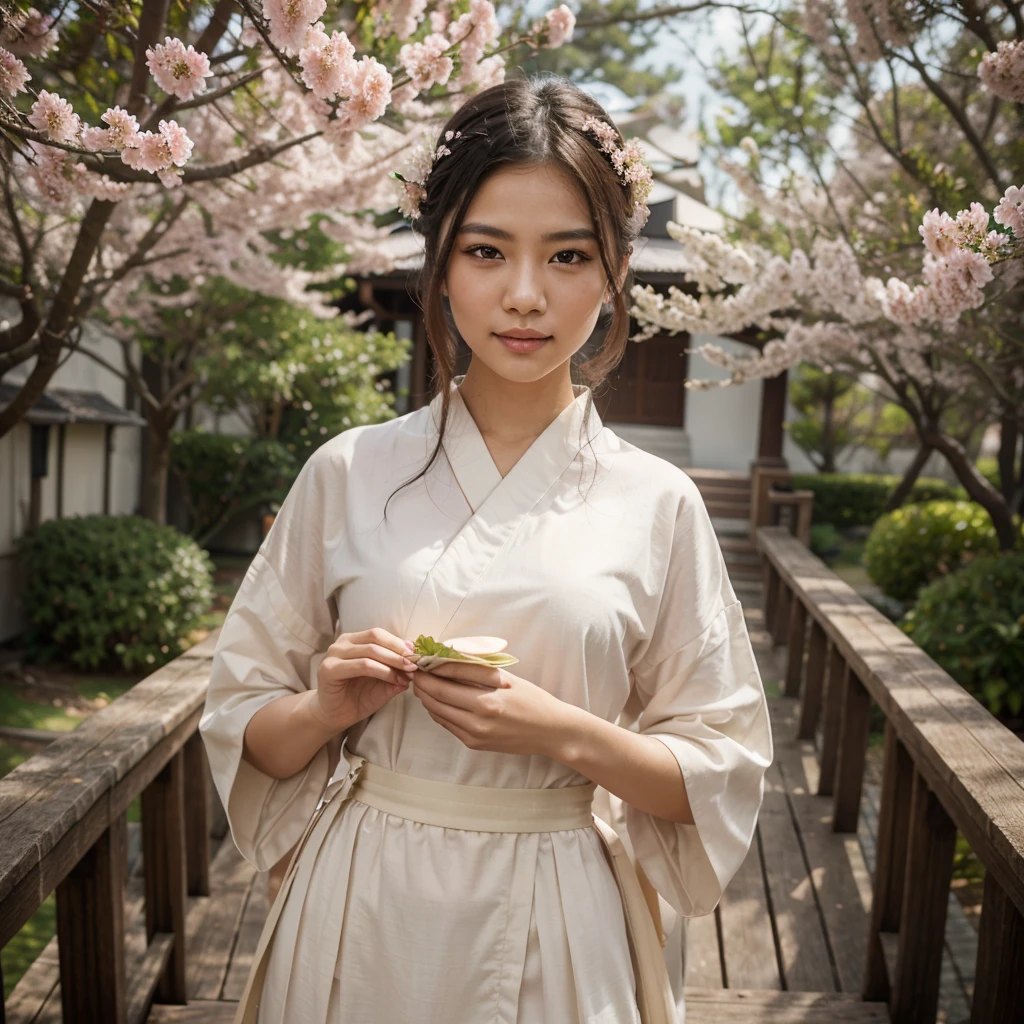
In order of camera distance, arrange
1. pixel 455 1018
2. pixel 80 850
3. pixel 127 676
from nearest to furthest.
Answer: pixel 455 1018 < pixel 80 850 < pixel 127 676

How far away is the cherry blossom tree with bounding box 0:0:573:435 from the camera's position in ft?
5.50

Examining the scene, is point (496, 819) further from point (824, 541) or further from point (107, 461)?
point (824, 541)

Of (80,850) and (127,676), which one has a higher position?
(80,850)

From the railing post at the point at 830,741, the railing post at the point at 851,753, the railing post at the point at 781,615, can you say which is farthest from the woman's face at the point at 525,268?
the railing post at the point at 781,615

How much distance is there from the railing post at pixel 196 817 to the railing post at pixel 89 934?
1.06 m

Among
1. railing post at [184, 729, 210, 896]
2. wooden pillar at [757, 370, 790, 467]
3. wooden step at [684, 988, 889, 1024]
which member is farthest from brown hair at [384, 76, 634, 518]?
wooden pillar at [757, 370, 790, 467]

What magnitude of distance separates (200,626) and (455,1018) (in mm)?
6396

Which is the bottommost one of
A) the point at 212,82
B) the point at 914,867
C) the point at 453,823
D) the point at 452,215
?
the point at 914,867

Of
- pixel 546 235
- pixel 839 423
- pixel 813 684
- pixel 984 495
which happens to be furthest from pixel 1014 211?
pixel 839 423

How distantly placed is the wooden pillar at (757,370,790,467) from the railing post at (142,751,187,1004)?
8.64m

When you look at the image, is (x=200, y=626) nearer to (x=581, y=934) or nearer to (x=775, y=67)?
(x=581, y=934)

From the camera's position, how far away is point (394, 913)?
58.1 inches

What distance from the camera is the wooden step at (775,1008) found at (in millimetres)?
2605

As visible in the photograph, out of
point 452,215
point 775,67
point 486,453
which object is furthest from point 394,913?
point 775,67
